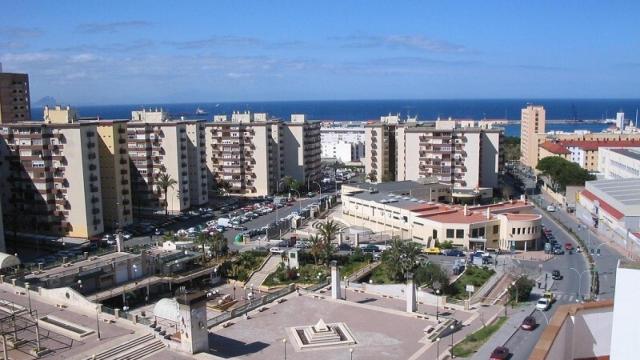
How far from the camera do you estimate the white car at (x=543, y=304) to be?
42344 mm

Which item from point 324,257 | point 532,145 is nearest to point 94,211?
point 324,257

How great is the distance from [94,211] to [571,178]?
67181 mm

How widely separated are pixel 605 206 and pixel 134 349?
56.4 meters

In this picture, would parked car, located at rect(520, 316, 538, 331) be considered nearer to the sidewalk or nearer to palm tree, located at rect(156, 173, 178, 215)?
the sidewalk

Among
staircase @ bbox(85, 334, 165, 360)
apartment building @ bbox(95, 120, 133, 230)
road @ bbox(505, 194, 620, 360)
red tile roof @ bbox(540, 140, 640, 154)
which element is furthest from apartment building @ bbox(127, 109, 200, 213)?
red tile roof @ bbox(540, 140, 640, 154)

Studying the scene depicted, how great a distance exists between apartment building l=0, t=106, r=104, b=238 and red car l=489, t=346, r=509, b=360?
51.6 meters

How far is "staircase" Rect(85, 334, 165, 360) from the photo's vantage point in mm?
31780

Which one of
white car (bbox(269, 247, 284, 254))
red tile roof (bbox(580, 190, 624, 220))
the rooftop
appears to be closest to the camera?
white car (bbox(269, 247, 284, 254))

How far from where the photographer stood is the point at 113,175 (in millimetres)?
73750

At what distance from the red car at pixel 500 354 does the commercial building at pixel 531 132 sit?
102 meters

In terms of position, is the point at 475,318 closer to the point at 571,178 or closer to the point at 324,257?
the point at 324,257

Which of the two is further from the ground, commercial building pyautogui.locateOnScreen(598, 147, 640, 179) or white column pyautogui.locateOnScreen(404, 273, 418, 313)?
commercial building pyautogui.locateOnScreen(598, 147, 640, 179)

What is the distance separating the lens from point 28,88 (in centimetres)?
10375

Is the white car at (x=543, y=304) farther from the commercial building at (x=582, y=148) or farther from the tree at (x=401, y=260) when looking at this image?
the commercial building at (x=582, y=148)
